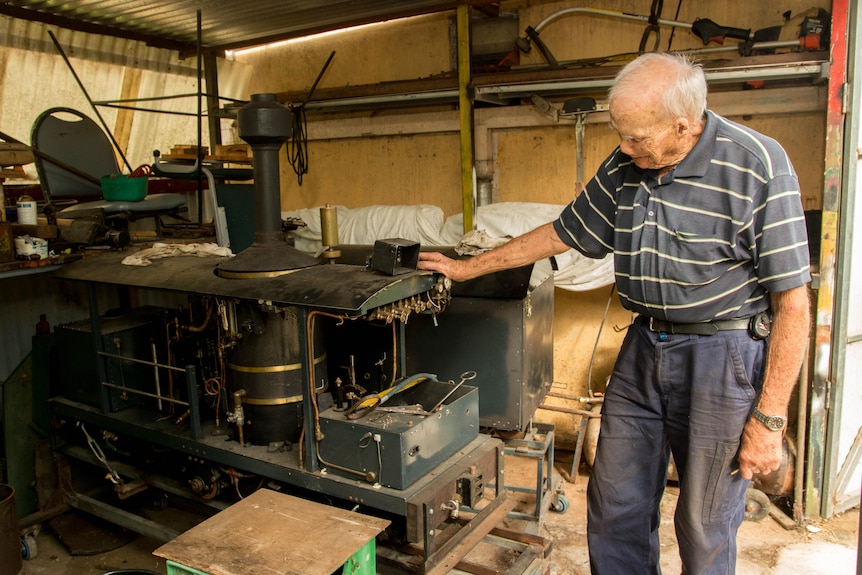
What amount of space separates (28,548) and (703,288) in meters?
3.45

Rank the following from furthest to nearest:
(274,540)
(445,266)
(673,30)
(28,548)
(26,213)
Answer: (673,30) → (26,213) → (28,548) → (445,266) → (274,540)

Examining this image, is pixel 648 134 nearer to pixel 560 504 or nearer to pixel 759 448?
pixel 759 448

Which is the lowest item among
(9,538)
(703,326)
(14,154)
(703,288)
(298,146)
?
(9,538)

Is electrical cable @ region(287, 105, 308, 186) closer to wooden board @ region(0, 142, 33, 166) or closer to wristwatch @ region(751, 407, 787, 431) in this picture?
wooden board @ region(0, 142, 33, 166)

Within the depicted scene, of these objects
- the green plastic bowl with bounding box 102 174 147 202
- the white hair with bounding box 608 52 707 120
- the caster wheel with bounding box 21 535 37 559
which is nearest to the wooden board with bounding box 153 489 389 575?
the white hair with bounding box 608 52 707 120

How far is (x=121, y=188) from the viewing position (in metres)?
3.97

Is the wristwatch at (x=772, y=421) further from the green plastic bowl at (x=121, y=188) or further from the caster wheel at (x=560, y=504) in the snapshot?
the green plastic bowl at (x=121, y=188)

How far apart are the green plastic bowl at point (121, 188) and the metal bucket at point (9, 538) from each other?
67.1 inches

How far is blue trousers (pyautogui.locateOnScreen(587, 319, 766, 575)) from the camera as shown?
2.00 meters

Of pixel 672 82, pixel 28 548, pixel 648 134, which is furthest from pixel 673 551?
pixel 28 548

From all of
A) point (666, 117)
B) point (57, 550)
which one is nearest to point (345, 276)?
point (666, 117)

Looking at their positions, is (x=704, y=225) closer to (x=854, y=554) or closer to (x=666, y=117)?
(x=666, y=117)

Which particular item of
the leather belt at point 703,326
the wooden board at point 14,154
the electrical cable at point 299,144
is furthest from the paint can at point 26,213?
the leather belt at point 703,326

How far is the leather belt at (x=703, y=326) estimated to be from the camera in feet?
6.54
